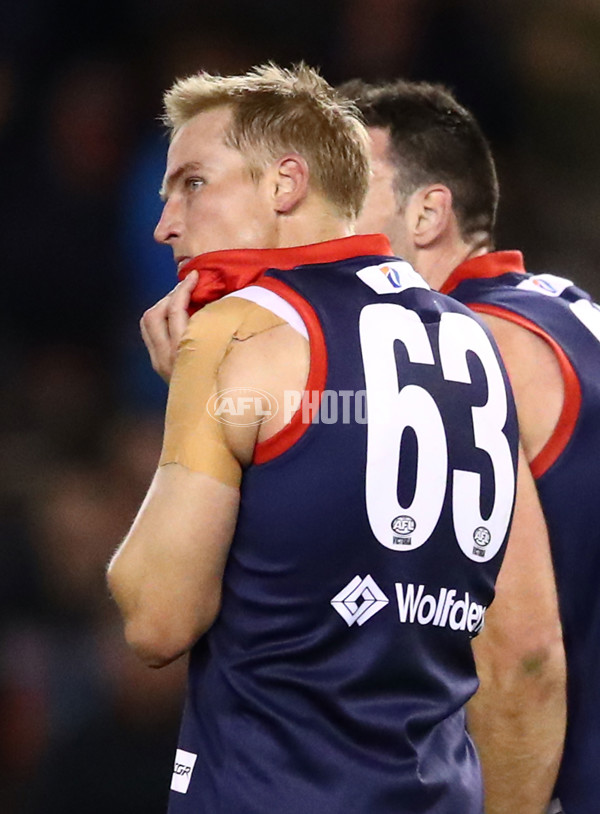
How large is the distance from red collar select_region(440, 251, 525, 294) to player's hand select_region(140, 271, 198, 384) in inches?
34.8

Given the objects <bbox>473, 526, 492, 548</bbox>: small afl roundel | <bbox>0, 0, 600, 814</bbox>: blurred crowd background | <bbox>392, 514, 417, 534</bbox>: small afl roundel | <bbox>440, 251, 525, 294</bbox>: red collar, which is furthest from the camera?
<bbox>0, 0, 600, 814</bbox>: blurred crowd background

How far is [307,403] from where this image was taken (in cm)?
→ 189

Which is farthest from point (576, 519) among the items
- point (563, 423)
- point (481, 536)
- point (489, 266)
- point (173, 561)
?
point (173, 561)

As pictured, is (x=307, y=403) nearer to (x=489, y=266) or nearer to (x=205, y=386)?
(x=205, y=386)

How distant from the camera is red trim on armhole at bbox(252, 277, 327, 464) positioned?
188cm

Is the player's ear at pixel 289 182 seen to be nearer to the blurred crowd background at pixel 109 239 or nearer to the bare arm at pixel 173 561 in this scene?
the bare arm at pixel 173 561

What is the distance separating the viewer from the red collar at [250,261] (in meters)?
2.09

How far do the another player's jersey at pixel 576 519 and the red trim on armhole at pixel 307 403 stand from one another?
0.73 meters

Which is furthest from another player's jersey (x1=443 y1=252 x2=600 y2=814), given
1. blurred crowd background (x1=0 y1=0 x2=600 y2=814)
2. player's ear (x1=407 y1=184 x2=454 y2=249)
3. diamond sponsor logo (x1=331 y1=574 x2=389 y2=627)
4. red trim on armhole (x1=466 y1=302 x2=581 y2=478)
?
blurred crowd background (x1=0 y1=0 x2=600 y2=814)

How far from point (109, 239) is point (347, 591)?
3723mm

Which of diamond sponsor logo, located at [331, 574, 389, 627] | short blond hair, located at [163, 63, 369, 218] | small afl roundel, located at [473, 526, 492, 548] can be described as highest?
short blond hair, located at [163, 63, 369, 218]

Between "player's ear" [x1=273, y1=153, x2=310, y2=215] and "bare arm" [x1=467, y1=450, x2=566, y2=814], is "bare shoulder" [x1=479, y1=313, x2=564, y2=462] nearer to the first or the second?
"bare arm" [x1=467, y1=450, x2=566, y2=814]

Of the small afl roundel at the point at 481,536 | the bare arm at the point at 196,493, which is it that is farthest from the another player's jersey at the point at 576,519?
the bare arm at the point at 196,493

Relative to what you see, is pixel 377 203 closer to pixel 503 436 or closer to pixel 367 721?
pixel 503 436
